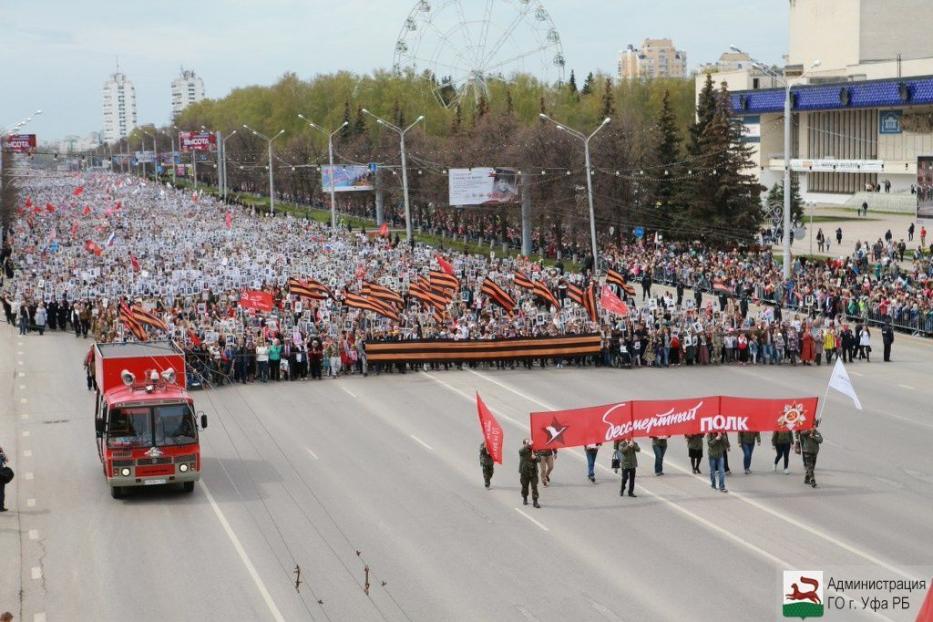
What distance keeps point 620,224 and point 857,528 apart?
48.4 m

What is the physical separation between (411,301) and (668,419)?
22765 millimetres

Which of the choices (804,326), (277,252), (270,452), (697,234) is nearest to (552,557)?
(270,452)

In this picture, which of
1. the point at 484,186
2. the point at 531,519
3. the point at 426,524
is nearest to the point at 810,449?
the point at 531,519

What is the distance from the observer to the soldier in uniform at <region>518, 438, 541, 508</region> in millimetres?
22109

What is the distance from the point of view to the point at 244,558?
19.5 meters

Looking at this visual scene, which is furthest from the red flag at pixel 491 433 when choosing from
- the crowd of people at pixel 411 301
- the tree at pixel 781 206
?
the tree at pixel 781 206

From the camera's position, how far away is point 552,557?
63.1 ft

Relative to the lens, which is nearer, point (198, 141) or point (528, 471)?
point (528, 471)

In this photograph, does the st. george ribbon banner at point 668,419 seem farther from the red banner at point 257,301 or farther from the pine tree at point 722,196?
the pine tree at point 722,196

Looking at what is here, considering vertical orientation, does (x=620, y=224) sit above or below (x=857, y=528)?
above

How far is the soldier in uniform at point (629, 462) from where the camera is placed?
22.5 meters

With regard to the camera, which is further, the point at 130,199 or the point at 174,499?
the point at 130,199

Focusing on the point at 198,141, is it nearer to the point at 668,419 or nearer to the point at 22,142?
the point at 22,142

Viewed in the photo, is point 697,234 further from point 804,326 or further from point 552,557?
point 552,557
